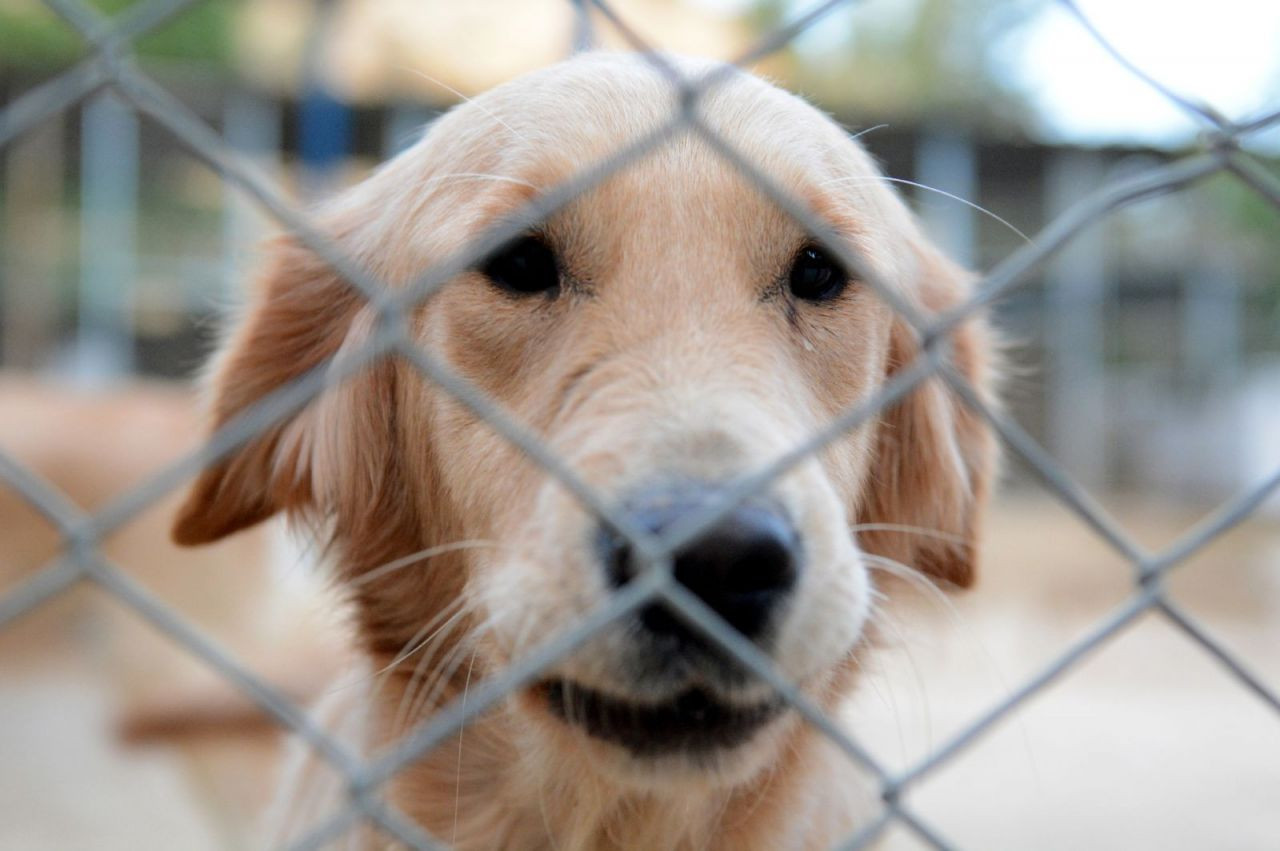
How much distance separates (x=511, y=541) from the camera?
170 cm

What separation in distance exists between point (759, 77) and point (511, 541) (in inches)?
46.3

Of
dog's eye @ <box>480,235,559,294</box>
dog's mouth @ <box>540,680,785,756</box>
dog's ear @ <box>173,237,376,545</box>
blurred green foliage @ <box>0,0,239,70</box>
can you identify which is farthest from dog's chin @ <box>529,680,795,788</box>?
blurred green foliage @ <box>0,0,239,70</box>

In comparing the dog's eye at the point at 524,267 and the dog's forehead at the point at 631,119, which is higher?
the dog's forehead at the point at 631,119

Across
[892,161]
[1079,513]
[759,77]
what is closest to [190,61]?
[892,161]

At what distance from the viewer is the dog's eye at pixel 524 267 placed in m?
1.89

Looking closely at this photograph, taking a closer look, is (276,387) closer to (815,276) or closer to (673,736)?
(815,276)

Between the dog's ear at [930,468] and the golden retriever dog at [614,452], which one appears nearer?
the golden retriever dog at [614,452]

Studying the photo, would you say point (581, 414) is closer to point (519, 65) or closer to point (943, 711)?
point (943, 711)

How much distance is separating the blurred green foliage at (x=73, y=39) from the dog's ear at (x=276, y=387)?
632 inches

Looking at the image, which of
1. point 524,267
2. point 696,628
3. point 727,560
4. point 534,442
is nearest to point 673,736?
point 696,628

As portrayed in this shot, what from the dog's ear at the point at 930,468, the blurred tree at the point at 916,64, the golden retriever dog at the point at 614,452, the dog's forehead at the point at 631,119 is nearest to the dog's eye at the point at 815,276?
the golden retriever dog at the point at 614,452

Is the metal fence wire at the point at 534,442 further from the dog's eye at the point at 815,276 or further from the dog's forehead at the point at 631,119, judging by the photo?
the dog's eye at the point at 815,276

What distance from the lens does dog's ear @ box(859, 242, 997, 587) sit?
8.02 ft

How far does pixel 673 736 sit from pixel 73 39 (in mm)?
18449
